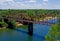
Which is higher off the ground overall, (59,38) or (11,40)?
(59,38)

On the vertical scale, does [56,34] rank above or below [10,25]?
above

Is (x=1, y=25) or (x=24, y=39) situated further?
(x=1, y=25)

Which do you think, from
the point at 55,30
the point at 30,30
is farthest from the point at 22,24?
the point at 55,30

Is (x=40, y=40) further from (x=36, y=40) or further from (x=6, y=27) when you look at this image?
(x=6, y=27)

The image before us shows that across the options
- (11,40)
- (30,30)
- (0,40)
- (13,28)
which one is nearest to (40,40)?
(11,40)

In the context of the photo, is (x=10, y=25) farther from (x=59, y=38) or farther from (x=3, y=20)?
(x=59, y=38)

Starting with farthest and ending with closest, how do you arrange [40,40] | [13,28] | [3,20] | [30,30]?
[3,20] < [13,28] < [30,30] < [40,40]

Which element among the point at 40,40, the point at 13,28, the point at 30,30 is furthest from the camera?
the point at 13,28

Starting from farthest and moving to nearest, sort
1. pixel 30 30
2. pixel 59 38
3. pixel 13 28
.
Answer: pixel 13 28 < pixel 30 30 < pixel 59 38

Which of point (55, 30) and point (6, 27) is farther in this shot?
point (6, 27)
